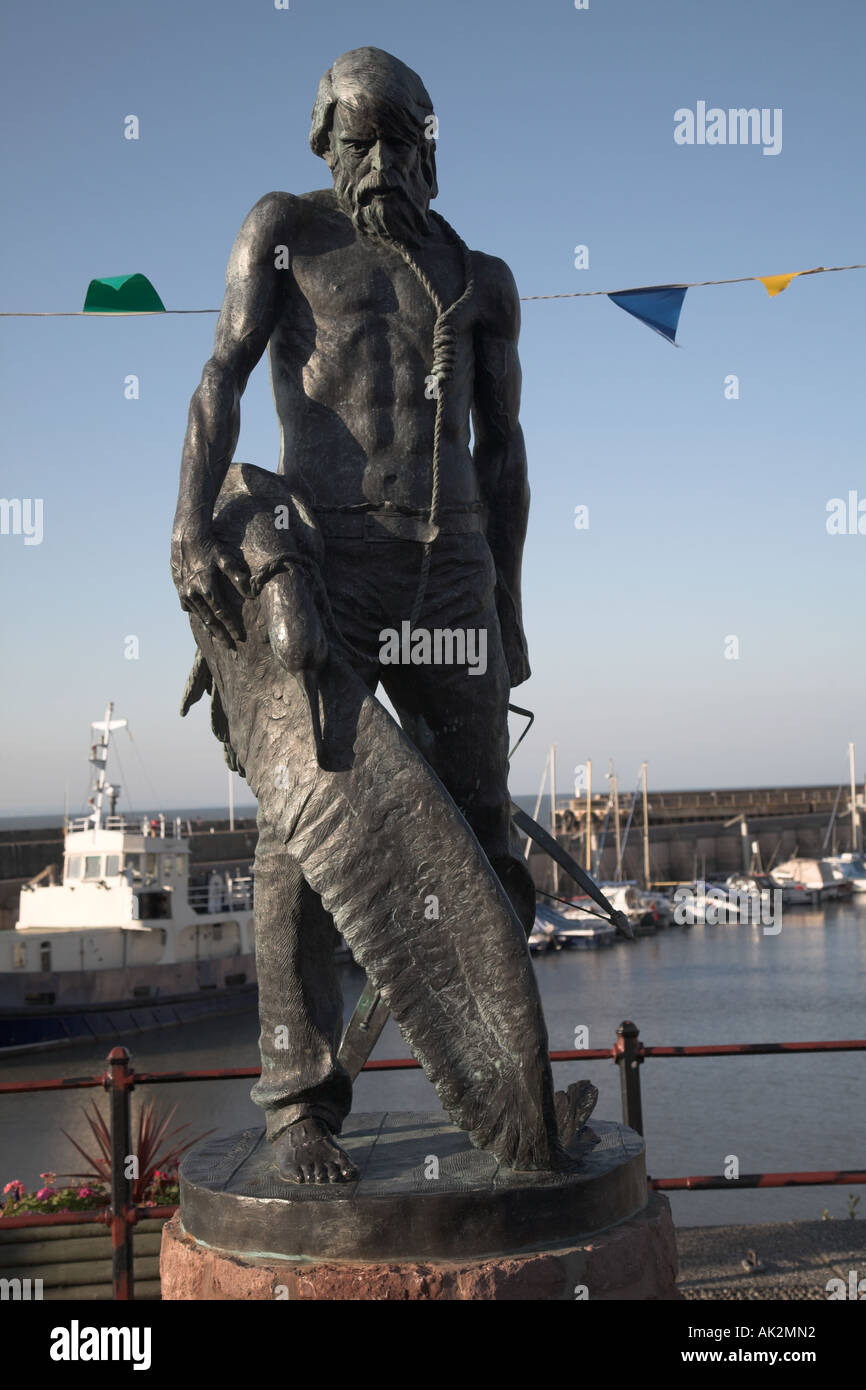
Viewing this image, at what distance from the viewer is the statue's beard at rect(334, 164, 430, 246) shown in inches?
157

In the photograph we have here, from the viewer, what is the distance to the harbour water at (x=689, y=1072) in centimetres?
1584

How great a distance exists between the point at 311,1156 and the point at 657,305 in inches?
211

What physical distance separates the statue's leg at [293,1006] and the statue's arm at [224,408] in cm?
71

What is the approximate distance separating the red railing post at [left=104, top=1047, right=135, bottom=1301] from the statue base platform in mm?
1180

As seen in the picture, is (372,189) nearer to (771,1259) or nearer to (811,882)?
(771,1259)

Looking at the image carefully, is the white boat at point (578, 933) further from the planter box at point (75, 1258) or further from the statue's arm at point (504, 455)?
the statue's arm at point (504, 455)

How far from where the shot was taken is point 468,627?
4020 millimetres

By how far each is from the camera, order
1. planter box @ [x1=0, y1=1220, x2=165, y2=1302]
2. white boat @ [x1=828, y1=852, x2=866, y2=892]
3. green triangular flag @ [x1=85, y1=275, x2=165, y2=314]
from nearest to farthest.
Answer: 1. planter box @ [x1=0, y1=1220, x2=165, y2=1302]
2. green triangular flag @ [x1=85, y1=275, x2=165, y2=314]
3. white boat @ [x1=828, y1=852, x2=866, y2=892]

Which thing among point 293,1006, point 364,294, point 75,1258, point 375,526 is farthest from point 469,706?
point 75,1258

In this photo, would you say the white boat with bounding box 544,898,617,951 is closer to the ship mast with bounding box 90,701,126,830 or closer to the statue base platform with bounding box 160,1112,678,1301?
Result: the ship mast with bounding box 90,701,126,830

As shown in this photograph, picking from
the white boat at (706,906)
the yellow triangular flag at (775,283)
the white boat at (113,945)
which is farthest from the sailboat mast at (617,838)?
the yellow triangular flag at (775,283)

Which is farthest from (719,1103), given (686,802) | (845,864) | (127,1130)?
(686,802)

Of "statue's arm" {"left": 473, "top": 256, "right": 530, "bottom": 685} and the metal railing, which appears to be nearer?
"statue's arm" {"left": 473, "top": 256, "right": 530, "bottom": 685}

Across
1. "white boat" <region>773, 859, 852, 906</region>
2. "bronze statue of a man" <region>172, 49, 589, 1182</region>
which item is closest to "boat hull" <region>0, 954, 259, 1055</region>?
"bronze statue of a man" <region>172, 49, 589, 1182</region>
